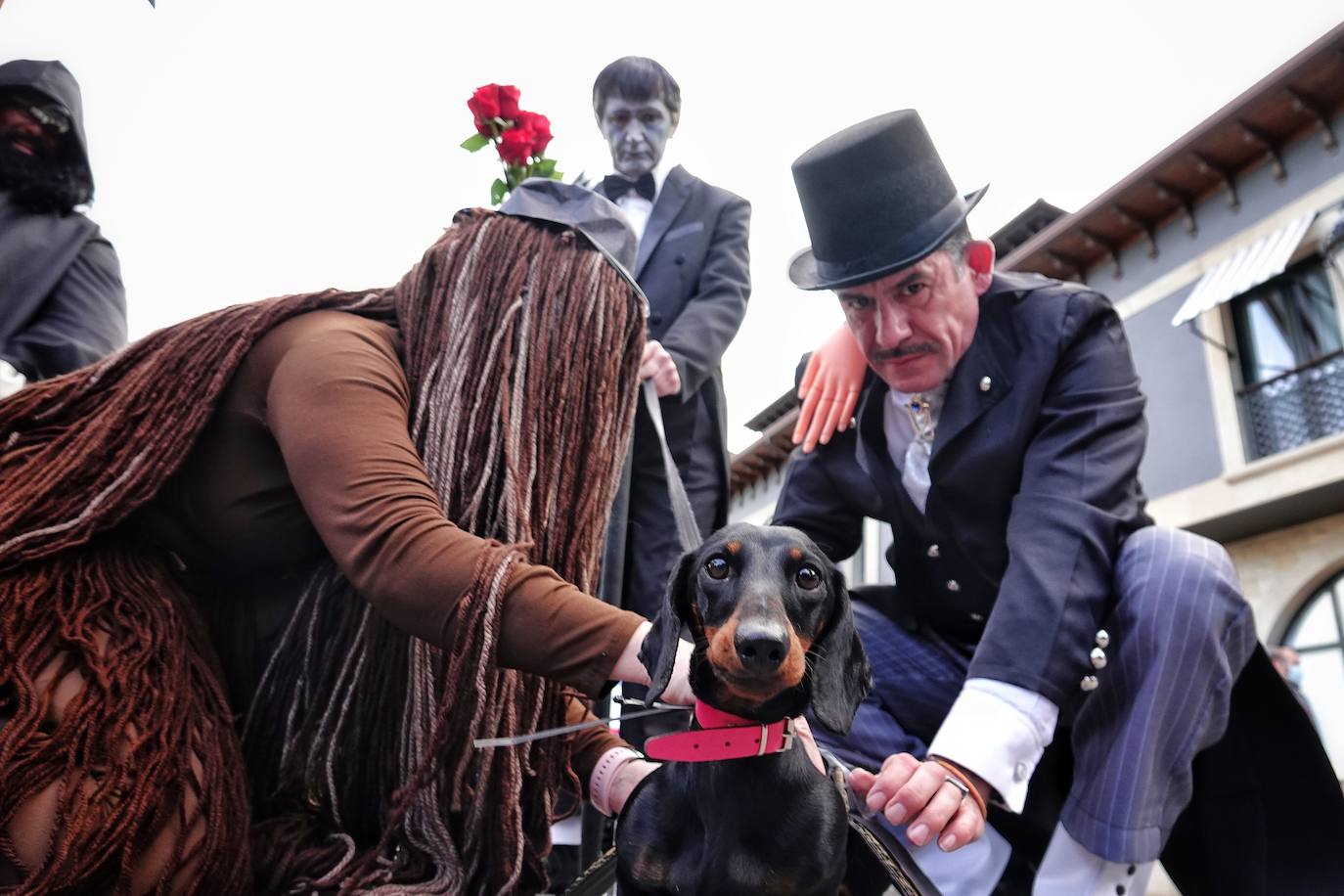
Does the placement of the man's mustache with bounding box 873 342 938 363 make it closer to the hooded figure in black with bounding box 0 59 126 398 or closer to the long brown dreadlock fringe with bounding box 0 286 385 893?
the long brown dreadlock fringe with bounding box 0 286 385 893

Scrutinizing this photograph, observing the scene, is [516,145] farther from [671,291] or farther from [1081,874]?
[1081,874]

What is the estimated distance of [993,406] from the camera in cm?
198

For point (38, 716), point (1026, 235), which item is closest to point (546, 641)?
point (38, 716)

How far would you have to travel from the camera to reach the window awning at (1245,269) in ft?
31.6

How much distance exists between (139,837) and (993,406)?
162cm

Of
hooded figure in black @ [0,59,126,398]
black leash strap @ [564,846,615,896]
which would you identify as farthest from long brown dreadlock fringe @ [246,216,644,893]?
hooded figure in black @ [0,59,126,398]

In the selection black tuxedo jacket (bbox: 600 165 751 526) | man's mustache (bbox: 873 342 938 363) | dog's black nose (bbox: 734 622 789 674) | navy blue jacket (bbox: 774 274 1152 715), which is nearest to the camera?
dog's black nose (bbox: 734 622 789 674)

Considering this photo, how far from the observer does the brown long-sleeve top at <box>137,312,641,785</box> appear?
1313 mm

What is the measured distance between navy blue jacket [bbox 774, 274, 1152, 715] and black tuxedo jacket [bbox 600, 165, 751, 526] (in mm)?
488

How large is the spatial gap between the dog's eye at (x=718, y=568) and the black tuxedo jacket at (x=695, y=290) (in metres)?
1.39

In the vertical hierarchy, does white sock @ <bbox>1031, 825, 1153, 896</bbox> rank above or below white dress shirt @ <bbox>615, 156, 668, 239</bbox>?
below

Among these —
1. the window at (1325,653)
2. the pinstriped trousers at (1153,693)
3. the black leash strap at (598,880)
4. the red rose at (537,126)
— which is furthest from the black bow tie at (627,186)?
the window at (1325,653)

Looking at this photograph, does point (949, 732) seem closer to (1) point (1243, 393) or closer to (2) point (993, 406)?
(2) point (993, 406)

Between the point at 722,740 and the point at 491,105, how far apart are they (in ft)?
6.44
